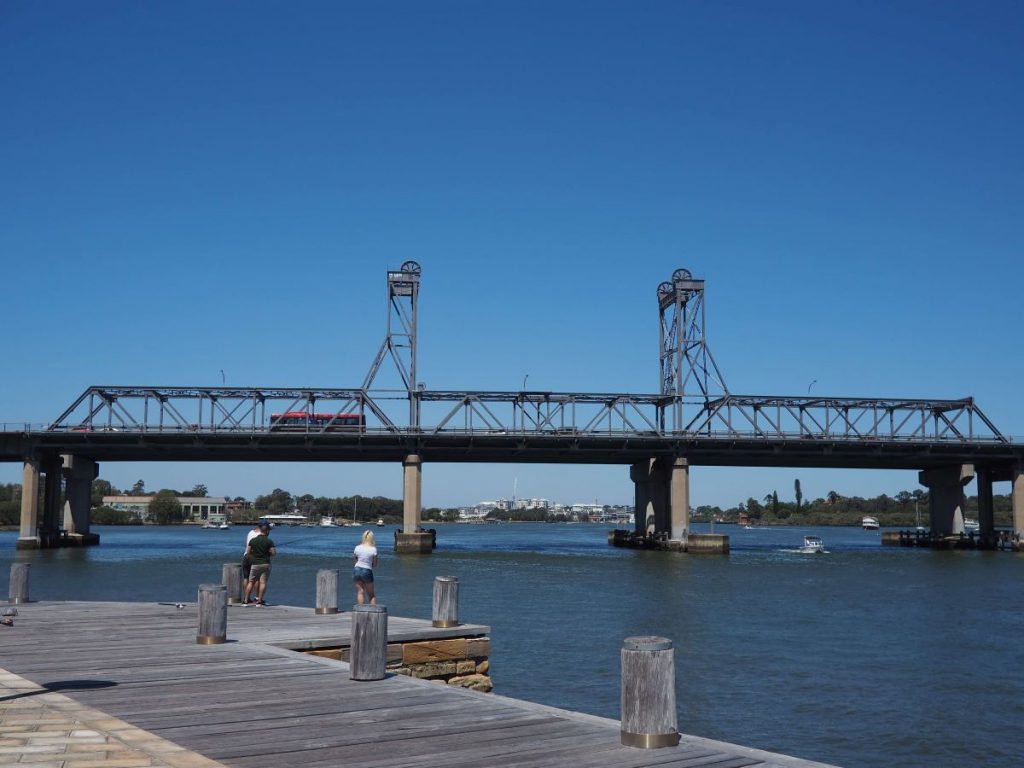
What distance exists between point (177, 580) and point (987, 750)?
161ft

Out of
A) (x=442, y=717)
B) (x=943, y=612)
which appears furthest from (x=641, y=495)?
(x=442, y=717)

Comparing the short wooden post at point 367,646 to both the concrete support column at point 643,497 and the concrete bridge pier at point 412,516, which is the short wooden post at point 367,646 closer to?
the concrete bridge pier at point 412,516

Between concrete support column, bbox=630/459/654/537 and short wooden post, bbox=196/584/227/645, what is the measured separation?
92906 millimetres

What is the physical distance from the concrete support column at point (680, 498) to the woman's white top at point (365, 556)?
263ft

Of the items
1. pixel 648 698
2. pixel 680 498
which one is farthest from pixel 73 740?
pixel 680 498

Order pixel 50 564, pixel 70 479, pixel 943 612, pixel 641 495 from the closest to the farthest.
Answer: pixel 943 612 < pixel 50 564 < pixel 70 479 < pixel 641 495

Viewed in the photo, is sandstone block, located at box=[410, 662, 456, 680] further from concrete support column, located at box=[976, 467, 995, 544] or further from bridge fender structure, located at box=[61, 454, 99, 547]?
concrete support column, located at box=[976, 467, 995, 544]

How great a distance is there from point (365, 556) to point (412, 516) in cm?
7314

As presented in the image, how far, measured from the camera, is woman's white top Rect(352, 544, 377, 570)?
71.3 ft

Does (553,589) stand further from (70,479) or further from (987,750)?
(70,479)

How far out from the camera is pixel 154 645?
17406mm

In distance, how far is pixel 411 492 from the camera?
95.7 meters

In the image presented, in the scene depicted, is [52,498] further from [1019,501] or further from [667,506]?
[1019,501]

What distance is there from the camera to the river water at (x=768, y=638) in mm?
20000
